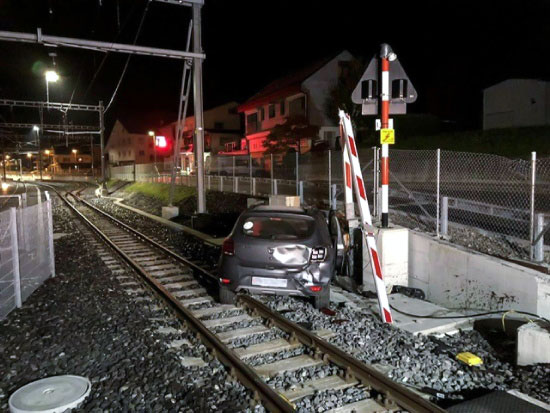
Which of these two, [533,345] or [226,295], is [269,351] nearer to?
[226,295]

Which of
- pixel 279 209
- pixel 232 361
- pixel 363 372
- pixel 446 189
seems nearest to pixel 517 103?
pixel 446 189

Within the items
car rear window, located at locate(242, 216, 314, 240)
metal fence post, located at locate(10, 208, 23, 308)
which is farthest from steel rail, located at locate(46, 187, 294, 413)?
metal fence post, located at locate(10, 208, 23, 308)

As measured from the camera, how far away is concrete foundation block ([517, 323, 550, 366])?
4914 mm

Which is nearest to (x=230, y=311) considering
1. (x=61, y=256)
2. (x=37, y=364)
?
(x=37, y=364)

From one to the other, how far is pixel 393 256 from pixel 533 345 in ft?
9.86

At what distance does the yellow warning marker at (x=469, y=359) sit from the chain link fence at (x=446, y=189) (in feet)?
9.47

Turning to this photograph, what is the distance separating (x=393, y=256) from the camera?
7.80m

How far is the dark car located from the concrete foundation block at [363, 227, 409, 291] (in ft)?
4.10

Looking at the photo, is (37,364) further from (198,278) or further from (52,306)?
(198,278)

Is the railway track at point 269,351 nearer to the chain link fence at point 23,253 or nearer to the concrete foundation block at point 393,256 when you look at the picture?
the chain link fence at point 23,253

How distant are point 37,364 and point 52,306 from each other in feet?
7.59

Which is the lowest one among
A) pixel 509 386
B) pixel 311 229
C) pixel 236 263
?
pixel 509 386

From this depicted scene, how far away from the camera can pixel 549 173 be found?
16156 mm

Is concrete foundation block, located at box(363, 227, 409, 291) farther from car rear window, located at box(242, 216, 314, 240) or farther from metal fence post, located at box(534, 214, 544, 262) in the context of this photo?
metal fence post, located at box(534, 214, 544, 262)
